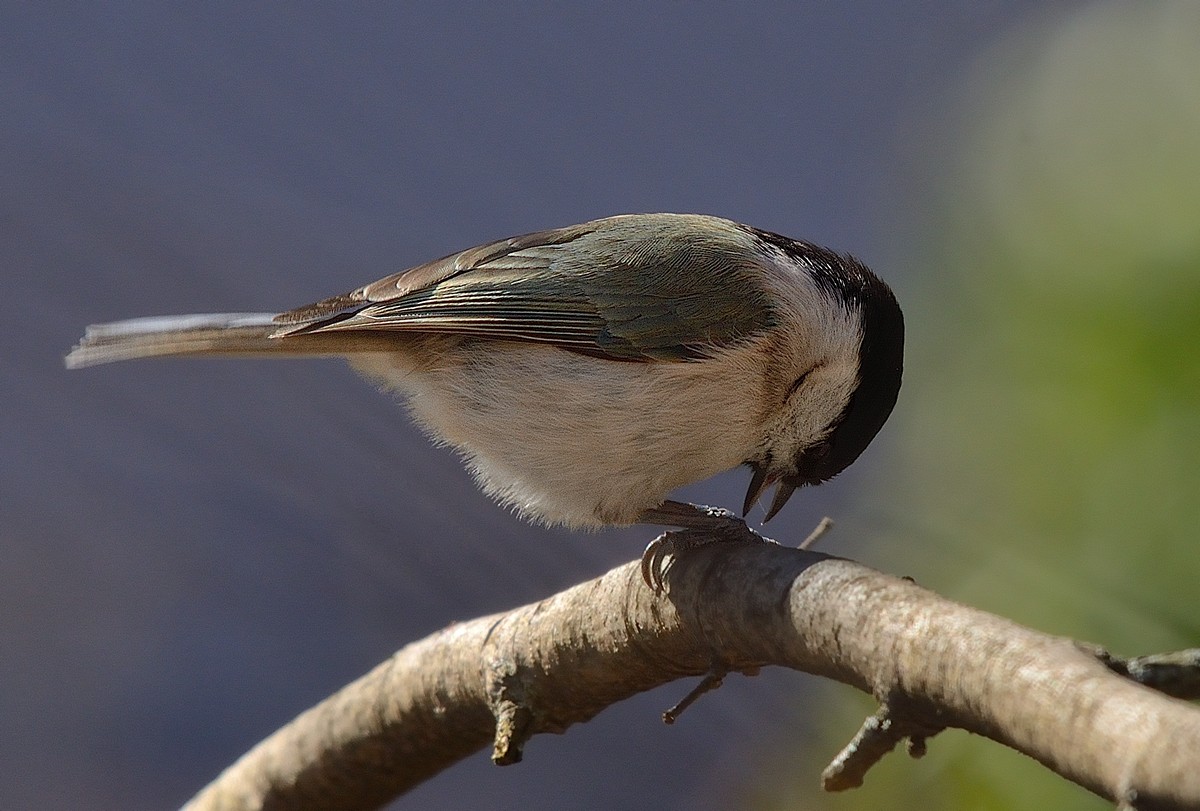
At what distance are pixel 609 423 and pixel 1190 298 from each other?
1227mm

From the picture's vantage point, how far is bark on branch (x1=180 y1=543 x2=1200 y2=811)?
1237mm

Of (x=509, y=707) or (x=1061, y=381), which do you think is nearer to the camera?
(x=509, y=707)

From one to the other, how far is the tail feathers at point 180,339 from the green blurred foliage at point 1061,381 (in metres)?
1.69

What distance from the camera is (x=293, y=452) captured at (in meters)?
5.74

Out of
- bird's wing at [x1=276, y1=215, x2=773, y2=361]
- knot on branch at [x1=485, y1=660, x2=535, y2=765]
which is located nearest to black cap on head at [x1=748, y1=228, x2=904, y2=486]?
bird's wing at [x1=276, y1=215, x2=773, y2=361]

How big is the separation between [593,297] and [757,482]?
566mm

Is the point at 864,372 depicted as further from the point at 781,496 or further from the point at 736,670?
the point at 736,670

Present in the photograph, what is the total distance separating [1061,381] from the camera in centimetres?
268

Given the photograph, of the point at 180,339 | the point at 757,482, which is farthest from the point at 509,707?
the point at 180,339

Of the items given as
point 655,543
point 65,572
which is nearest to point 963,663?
point 655,543

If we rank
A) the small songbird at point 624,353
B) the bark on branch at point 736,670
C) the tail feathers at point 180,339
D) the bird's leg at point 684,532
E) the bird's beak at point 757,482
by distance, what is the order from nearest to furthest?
1. the bark on branch at point 736,670
2. the bird's leg at point 684,532
3. the small songbird at point 624,353
4. the bird's beak at point 757,482
5. the tail feathers at point 180,339

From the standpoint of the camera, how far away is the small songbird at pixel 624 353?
8.27 feet

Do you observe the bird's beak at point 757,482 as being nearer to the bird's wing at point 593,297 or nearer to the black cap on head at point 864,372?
the black cap on head at point 864,372

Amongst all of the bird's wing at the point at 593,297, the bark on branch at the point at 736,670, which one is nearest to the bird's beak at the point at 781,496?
the bird's wing at the point at 593,297
